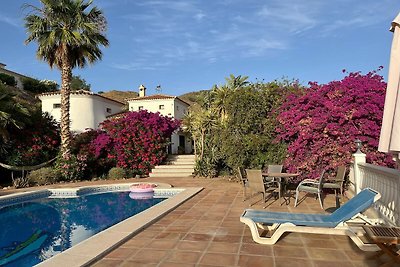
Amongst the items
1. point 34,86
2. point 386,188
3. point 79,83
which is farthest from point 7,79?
point 386,188

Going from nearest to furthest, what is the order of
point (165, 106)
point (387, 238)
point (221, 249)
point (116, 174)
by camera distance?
point (387, 238) → point (221, 249) → point (116, 174) → point (165, 106)

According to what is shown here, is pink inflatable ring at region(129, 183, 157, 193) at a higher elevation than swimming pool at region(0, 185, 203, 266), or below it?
higher

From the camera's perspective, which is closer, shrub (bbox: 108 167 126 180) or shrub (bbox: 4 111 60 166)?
shrub (bbox: 4 111 60 166)

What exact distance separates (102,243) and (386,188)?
4887mm

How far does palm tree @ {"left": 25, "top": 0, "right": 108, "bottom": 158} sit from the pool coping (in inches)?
406

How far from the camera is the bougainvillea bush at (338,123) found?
930 cm

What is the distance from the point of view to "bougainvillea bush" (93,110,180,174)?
1662cm

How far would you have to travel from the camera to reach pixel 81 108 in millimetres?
25969

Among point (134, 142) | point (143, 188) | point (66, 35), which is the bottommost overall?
point (143, 188)

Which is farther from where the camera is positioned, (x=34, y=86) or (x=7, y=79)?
(x=34, y=86)

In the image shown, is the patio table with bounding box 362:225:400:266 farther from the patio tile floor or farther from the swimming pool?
the swimming pool

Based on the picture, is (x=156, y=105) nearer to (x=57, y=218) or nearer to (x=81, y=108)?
(x=81, y=108)

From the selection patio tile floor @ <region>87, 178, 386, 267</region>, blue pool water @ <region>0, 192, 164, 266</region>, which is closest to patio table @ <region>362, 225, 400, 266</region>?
patio tile floor @ <region>87, 178, 386, 267</region>

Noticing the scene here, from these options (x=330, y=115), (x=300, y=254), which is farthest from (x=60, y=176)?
(x=300, y=254)
